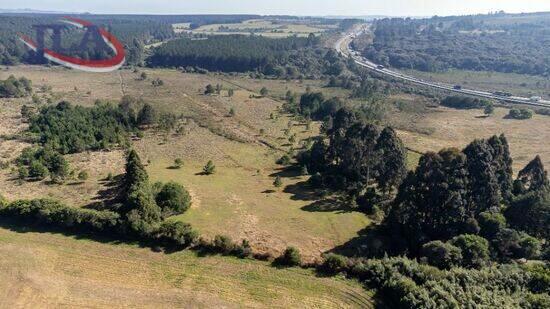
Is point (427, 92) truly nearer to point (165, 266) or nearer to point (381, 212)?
point (381, 212)

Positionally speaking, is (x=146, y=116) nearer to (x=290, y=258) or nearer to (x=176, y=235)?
(x=176, y=235)

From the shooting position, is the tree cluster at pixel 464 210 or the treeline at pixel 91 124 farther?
the treeline at pixel 91 124

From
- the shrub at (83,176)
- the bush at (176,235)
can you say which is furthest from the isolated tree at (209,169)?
Result: the bush at (176,235)

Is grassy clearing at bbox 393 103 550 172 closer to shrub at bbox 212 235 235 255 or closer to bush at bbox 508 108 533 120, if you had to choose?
bush at bbox 508 108 533 120

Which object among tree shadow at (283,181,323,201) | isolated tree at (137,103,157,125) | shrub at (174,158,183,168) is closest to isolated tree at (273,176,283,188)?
tree shadow at (283,181,323,201)

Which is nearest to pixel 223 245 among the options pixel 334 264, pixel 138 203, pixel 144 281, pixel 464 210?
pixel 144 281

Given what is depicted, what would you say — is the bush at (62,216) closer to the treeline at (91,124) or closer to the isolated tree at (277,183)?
the isolated tree at (277,183)

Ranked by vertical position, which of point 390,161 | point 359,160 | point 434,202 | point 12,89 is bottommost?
point 12,89

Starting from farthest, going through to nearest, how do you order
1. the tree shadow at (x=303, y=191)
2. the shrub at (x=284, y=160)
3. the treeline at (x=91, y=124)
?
the treeline at (x=91, y=124) < the shrub at (x=284, y=160) < the tree shadow at (x=303, y=191)
